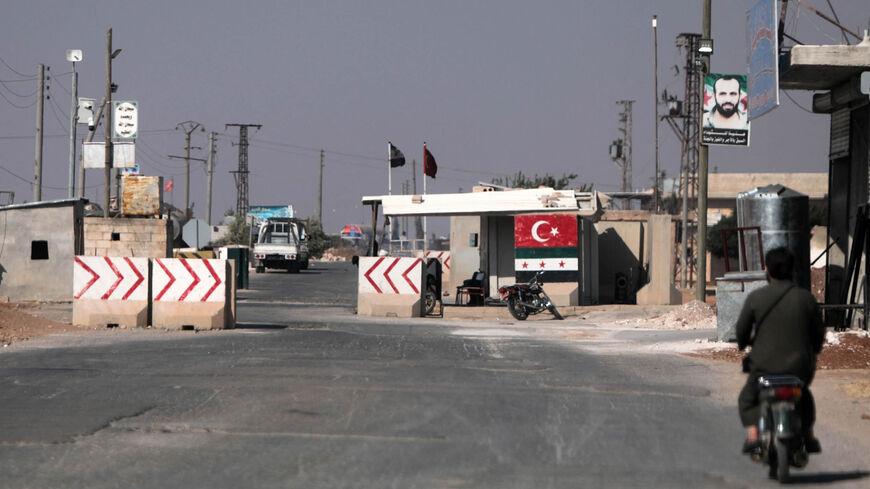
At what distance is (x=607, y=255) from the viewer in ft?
117

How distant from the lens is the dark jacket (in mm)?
7312

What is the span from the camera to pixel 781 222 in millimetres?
20297

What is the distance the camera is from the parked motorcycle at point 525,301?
26344 mm

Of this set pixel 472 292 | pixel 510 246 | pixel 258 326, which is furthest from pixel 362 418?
pixel 510 246

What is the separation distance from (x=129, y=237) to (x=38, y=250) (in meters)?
5.18

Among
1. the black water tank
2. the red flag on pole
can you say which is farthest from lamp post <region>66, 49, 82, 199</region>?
the black water tank

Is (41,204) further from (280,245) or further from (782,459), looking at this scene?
(280,245)

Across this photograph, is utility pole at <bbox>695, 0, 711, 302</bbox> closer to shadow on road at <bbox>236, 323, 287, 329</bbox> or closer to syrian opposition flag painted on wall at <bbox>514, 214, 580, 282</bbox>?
syrian opposition flag painted on wall at <bbox>514, 214, 580, 282</bbox>

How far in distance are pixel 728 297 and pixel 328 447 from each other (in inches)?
418

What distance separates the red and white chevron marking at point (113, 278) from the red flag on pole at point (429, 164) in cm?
1408

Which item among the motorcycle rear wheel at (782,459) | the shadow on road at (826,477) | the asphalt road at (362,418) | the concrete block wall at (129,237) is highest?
the concrete block wall at (129,237)

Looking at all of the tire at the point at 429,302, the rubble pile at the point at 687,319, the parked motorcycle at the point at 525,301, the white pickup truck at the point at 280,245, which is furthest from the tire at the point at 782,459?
the white pickup truck at the point at 280,245

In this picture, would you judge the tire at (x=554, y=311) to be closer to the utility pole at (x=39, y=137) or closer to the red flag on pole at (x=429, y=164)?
the red flag on pole at (x=429, y=164)

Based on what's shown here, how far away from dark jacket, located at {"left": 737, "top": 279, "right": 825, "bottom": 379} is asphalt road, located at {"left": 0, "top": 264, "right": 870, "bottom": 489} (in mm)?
826
